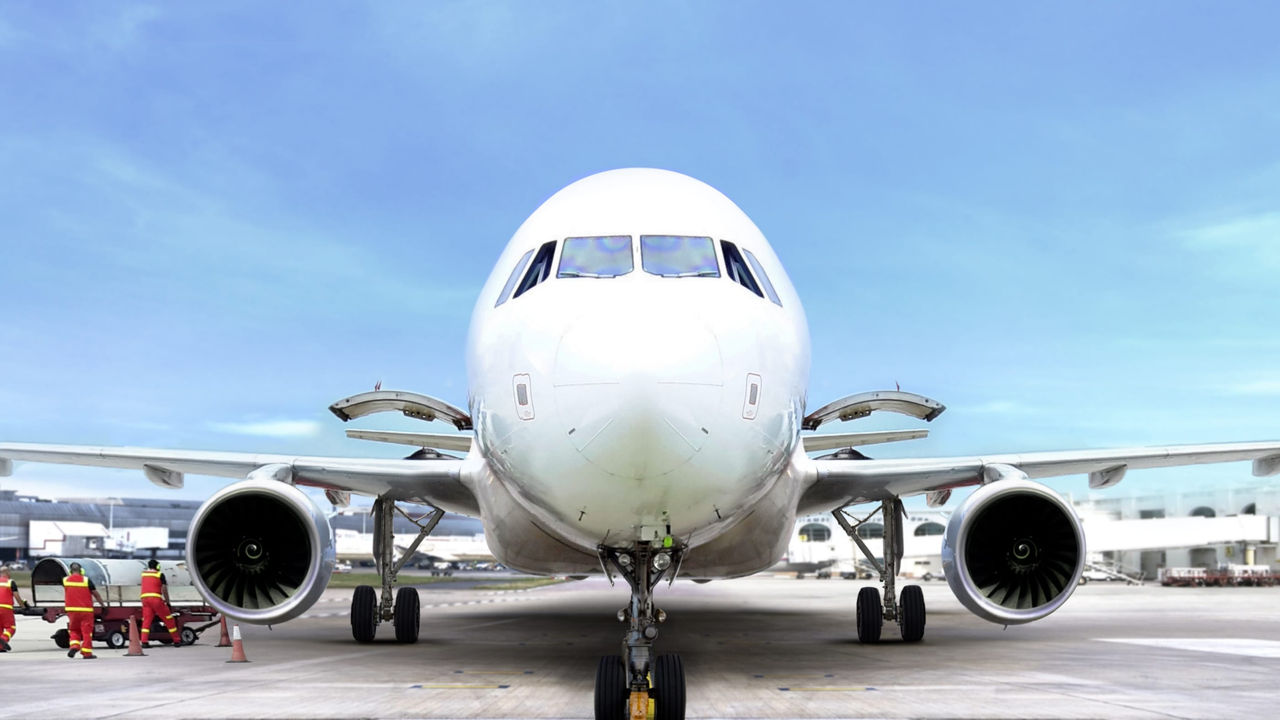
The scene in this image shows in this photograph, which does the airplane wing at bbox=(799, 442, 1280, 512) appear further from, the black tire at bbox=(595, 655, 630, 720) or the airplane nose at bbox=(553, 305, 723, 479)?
the airplane nose at bbox=(553, 305, 723, 479)

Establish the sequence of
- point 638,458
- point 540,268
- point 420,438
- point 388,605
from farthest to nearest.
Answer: point 388,605 < point 420,438 < point 540,268 < point 638,458

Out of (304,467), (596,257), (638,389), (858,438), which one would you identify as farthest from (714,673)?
(638,389)

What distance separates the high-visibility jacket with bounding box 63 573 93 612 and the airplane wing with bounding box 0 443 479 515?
1.51 metres

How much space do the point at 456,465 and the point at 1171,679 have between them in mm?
7436

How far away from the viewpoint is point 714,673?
1099 centimetres

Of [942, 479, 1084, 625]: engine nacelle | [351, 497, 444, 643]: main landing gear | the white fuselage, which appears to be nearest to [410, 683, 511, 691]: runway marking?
the white fuselage

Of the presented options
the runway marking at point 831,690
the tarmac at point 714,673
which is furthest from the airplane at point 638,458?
the runway marking at point 831,690

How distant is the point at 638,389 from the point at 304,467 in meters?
6.23

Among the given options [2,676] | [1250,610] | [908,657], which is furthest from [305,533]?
[1250,610]

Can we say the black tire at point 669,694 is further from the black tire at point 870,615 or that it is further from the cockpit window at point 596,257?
the black tire at point 870,615

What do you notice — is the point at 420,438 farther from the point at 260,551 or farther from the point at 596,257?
the point at 596,257

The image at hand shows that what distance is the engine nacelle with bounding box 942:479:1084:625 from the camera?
9.20 meters

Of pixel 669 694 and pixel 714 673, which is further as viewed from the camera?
pixel 714 673

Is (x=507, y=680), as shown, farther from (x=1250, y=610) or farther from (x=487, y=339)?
(x=1250, y=610)
